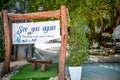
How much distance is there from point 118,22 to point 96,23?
14.1ft

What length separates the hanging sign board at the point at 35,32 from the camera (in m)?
9.77

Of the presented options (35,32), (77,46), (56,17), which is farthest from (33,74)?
(56,17)

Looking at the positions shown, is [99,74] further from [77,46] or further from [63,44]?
[63,44]

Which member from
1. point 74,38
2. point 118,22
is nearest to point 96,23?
point 118,22

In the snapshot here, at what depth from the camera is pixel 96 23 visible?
80.7 ft

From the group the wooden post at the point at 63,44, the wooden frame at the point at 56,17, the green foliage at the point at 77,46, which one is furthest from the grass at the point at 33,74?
the green foliage at the point at 77,46

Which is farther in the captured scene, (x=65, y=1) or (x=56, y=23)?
(x=65, y=1)

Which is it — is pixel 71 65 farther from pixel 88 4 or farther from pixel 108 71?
pixel 88 4

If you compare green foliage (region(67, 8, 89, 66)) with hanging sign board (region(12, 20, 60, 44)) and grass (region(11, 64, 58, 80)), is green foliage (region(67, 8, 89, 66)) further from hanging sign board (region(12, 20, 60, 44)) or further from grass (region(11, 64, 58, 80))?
grass (region(11, 64, 58, 80))

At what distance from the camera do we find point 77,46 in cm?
973

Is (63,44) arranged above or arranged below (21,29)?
below

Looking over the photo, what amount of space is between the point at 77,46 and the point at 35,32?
1.77 metres

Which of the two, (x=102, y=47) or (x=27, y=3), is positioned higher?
(x=27, y=3)

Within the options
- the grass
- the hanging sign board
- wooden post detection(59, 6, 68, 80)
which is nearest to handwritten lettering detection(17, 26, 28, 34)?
the hanging sign board
